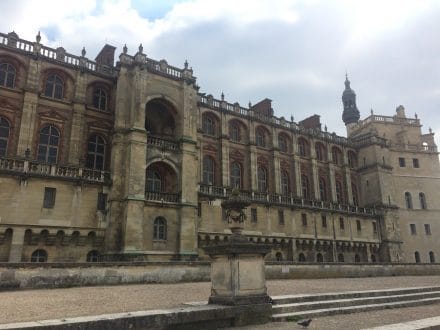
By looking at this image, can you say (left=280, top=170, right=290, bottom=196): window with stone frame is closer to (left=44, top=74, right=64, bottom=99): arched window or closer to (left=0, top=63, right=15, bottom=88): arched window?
(left=44, top=74, right=64, bottom=99): arched window

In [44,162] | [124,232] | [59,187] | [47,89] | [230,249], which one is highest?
[47,89]


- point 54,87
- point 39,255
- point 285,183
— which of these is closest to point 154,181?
point 39,255

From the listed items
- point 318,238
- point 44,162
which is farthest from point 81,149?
point 318,238

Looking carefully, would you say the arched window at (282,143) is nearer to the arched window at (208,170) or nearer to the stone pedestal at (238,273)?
the arched window at (208,170)

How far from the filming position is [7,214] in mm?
24047

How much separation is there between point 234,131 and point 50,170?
19827mm

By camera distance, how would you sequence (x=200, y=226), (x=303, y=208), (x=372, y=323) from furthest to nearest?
(x=303, y=208)
(x=200, y=226)
(x=372, y=323)

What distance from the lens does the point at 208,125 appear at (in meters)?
38.2

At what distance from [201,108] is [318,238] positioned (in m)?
18.5

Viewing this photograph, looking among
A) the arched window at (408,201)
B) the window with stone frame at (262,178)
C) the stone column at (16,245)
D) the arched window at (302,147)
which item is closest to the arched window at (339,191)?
the arched window at (302,147)

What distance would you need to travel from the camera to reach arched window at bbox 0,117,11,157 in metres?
26.8

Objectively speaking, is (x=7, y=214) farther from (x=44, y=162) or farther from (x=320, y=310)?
(x=320, y=310)

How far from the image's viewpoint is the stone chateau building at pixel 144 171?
2597cm

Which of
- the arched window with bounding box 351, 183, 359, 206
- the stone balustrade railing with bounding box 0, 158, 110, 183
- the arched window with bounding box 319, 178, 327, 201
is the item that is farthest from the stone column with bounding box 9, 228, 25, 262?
the arched window with bounding box 351, 183, 359, 206
